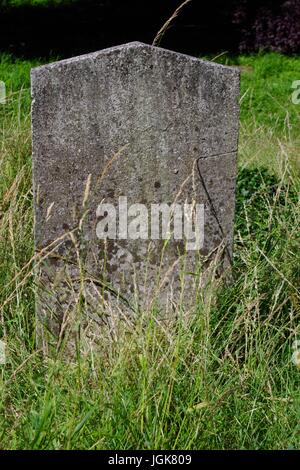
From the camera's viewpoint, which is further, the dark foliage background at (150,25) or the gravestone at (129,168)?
the dark foliage background at (150,25)

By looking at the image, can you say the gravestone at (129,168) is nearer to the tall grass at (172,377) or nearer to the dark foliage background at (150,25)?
the tall grass at (172,377)

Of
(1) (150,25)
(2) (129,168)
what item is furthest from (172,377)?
(1) (150,25)

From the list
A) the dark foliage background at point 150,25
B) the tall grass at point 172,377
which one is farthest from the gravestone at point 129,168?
the dark foliage background at point 150,25

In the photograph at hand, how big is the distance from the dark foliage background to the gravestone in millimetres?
5716

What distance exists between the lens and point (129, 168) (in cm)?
351

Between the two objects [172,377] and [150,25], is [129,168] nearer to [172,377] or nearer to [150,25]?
[172,377]

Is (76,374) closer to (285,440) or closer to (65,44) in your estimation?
(285,440)

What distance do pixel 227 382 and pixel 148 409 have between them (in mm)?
382

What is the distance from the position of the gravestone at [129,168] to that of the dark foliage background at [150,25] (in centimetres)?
572

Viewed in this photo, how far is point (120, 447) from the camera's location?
2711mm

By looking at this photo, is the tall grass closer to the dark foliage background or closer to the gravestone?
the gravestone

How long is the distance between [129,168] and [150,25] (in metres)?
6.81

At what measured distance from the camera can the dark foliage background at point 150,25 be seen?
9.45 m
